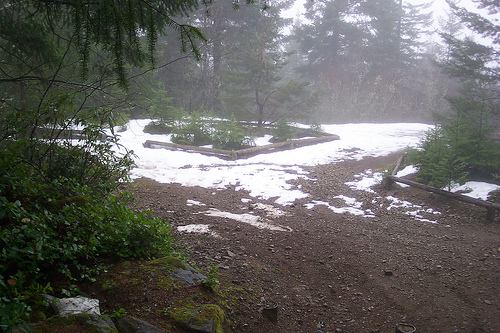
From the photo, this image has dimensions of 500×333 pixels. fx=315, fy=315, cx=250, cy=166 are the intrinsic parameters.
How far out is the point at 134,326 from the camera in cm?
221

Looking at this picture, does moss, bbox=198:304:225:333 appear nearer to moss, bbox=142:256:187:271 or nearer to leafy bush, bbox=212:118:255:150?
moss, bbox=142:256:187:271

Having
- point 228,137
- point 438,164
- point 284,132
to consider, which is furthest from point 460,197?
point 284,132

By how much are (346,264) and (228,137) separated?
30.9ft

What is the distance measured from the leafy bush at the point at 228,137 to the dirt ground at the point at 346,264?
5.84m

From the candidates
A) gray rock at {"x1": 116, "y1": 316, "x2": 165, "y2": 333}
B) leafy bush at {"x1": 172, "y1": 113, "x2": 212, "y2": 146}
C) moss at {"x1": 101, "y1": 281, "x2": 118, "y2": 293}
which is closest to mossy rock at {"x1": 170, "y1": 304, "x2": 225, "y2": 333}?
gray rock at {"x1": 116, "y1": 316, "x2": 165, "y2": 333}

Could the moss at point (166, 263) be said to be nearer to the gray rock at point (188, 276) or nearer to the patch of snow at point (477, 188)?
the gray rock at point (188, 276)

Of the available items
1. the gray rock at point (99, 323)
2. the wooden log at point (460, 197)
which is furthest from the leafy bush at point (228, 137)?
the gray rock at point (99, 323)

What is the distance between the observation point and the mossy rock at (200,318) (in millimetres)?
2453

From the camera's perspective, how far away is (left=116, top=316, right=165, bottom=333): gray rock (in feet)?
7.17

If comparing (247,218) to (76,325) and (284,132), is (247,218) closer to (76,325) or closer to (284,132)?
(76,325)

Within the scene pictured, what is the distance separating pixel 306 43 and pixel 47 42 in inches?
1251

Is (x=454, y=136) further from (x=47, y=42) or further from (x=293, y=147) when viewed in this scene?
(x=47, y=42)

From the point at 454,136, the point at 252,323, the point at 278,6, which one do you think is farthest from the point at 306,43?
the point at 252,323

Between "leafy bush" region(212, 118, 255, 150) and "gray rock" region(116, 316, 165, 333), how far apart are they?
1129 cm
